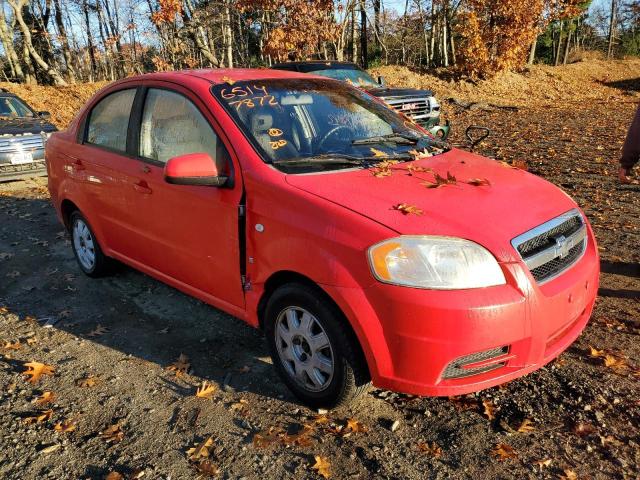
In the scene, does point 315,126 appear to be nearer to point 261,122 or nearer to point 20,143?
point 261,122

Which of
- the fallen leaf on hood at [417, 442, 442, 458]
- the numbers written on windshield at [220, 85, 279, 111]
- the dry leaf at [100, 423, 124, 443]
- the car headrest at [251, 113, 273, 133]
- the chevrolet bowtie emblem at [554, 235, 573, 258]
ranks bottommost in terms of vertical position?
the dry leaf at [100, 423, 124, 443]

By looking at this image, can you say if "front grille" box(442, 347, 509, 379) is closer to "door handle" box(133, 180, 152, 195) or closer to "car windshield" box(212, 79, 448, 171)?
"car windshield" box(212, 79, 448, 171)

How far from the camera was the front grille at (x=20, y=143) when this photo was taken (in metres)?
9.36

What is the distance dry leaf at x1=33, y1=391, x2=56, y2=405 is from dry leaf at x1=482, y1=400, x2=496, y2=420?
2.55m

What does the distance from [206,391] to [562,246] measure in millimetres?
2195

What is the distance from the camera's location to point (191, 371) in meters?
3.54

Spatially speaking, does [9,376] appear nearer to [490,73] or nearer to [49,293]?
[49,293]

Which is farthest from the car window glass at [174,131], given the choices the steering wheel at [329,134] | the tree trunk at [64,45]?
the tree trunk at [64,45]

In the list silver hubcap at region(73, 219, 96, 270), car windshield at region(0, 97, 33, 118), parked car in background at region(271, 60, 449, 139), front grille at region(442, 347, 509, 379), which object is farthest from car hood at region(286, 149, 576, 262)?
car windshield at region(0, 97, 33, 118)

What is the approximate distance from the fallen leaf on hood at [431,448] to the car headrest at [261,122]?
2025mm

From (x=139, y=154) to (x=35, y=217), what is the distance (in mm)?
4612

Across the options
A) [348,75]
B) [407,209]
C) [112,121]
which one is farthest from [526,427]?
[348,75]

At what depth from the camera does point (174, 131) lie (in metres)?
3.71

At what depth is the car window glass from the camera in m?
3.41
